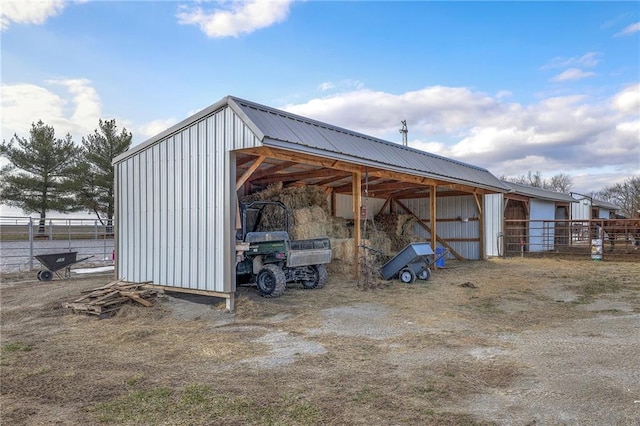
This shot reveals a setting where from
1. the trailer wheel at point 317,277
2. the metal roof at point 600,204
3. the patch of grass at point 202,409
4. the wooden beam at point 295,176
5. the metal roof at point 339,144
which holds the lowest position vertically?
the patch of grass at point 202,409

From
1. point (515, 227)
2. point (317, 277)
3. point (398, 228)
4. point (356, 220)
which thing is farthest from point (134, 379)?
point (515, 227)

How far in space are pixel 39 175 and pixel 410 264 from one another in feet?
85.1

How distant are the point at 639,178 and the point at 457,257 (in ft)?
158

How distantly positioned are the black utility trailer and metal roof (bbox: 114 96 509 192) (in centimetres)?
222

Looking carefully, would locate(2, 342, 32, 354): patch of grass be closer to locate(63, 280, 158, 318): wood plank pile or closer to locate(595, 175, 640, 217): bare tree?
locate(63, 280, 158, 318): wood plank pile

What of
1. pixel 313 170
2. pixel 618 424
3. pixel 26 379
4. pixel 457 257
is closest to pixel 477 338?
pixel 618 424

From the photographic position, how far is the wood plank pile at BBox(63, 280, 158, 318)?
7.43 meters

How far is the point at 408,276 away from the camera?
1115 centimetres

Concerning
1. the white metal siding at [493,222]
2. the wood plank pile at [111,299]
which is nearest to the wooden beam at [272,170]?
the wood plank pile at [111,299]

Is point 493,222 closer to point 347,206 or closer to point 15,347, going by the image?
point 347,206

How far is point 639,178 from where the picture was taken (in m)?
52.1

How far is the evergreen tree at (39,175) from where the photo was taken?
2614 centimetres

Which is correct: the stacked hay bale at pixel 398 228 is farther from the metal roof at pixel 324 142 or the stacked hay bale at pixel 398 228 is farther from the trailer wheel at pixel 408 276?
the trailer wheel at pixel 408 276

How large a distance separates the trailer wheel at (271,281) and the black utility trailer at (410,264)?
369 centimetres
